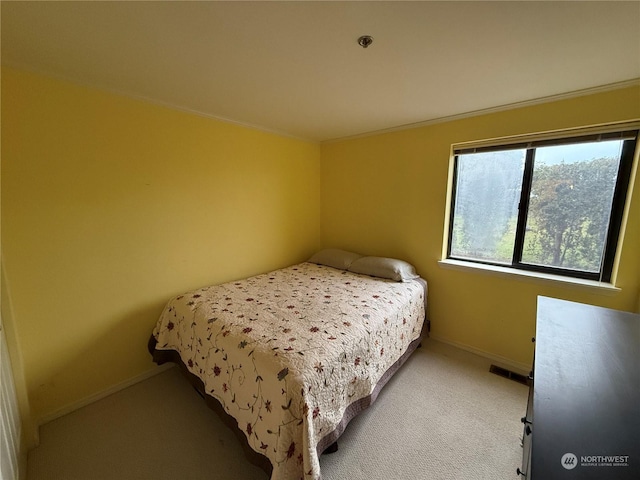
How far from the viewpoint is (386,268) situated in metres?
2.59

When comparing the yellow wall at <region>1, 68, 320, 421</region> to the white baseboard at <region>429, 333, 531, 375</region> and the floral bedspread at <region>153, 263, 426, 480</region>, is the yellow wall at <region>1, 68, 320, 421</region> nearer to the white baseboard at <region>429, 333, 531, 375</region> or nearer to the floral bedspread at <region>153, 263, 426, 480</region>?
the floral bedspread at <region>153, 263, 426, 480</region>

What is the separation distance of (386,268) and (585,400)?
5.97ft

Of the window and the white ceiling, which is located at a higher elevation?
the white ceiling

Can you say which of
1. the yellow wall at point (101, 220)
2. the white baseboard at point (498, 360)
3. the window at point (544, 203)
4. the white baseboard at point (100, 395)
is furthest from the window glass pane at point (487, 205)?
the white baseboard at point (100, 395)

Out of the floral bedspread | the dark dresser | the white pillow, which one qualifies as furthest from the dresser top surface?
the white pillow

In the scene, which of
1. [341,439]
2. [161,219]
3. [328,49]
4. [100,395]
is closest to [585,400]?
[341,439]

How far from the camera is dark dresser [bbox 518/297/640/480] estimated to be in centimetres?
59

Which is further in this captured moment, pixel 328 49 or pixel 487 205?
pixel 487 205

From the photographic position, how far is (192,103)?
6.73 ft

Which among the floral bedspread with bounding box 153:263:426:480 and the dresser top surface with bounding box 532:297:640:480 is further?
the floral bedspread with bounding box 153:263:426:480

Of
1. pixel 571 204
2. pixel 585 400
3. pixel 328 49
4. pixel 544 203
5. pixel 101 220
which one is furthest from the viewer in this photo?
pixel 544 203

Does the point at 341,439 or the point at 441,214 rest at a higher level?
the point at 441,214

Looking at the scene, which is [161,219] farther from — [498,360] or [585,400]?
[498,360]

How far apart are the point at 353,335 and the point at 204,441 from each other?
3.72ft
